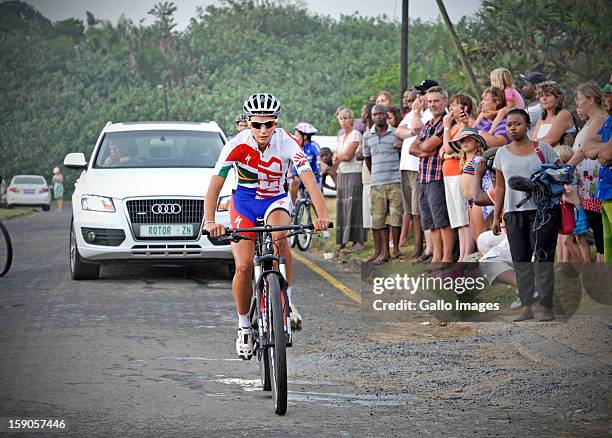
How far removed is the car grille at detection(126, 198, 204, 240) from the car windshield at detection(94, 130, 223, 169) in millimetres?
1371

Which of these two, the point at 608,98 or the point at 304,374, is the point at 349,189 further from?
the point at 304,374

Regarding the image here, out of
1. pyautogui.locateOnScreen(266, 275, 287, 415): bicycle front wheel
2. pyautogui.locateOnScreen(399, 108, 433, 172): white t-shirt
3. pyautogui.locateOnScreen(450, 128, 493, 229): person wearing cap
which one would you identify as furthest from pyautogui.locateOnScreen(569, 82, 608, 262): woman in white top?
pyautogui.locateOnScreen(266, 275, 287, 415): bicycle front wheel

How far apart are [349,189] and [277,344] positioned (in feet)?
37.7

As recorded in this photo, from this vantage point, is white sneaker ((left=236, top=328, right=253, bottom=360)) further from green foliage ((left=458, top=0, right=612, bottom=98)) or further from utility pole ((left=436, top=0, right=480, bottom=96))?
green foliage ((left=458, top=0, right=612, bottom=98))

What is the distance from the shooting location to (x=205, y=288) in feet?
49.1

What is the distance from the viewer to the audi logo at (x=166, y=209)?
Answer: 1514 centimetres

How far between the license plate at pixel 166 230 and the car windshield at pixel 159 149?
5.04 feet

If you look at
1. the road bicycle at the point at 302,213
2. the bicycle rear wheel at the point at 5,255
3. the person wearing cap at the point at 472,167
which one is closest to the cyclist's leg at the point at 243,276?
the person wearing cap at the point at 472,167

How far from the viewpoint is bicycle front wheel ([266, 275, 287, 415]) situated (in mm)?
7727

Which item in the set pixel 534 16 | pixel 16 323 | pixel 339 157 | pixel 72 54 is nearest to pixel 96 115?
pixel 72 54

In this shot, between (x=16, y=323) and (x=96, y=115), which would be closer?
(x=16, y=323)

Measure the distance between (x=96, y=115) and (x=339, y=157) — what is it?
8819 cm

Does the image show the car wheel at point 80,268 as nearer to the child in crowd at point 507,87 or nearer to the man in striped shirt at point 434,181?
the man in striped shirt at point 434,181

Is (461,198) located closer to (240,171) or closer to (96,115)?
(240,171)
